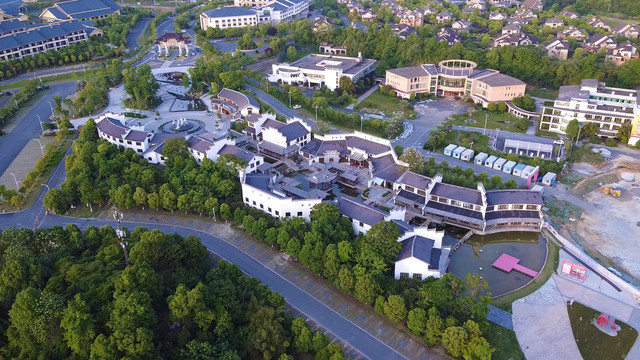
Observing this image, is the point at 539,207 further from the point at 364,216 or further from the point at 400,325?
the point at 400,325

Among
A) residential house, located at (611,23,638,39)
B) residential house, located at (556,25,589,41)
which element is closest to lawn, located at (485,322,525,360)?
residential house, located at (556,25,589,41)

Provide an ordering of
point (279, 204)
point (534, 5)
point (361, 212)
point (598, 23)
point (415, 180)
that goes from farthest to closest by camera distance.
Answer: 1. point (534, 5)
2. point (598, 23)
3. point (415, 180)
4. point (279, 204)
5. point (361, 212)

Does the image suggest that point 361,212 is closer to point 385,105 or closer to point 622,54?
point 385,105

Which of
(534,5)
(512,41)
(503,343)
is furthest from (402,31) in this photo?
(503,343)

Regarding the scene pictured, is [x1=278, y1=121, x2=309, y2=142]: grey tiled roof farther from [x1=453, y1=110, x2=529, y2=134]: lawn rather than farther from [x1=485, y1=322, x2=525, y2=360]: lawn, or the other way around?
[x1=485, y1=322, x2=525, y2=360]: lawn

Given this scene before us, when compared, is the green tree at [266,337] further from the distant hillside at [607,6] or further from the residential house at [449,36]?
the distant hillside at [607,6]

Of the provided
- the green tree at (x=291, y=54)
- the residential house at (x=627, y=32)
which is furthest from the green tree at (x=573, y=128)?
the residential house at (x=627, y=32)

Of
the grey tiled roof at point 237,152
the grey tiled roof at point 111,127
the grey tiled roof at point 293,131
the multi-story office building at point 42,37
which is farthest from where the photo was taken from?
the multi-story office building at point 42,37
